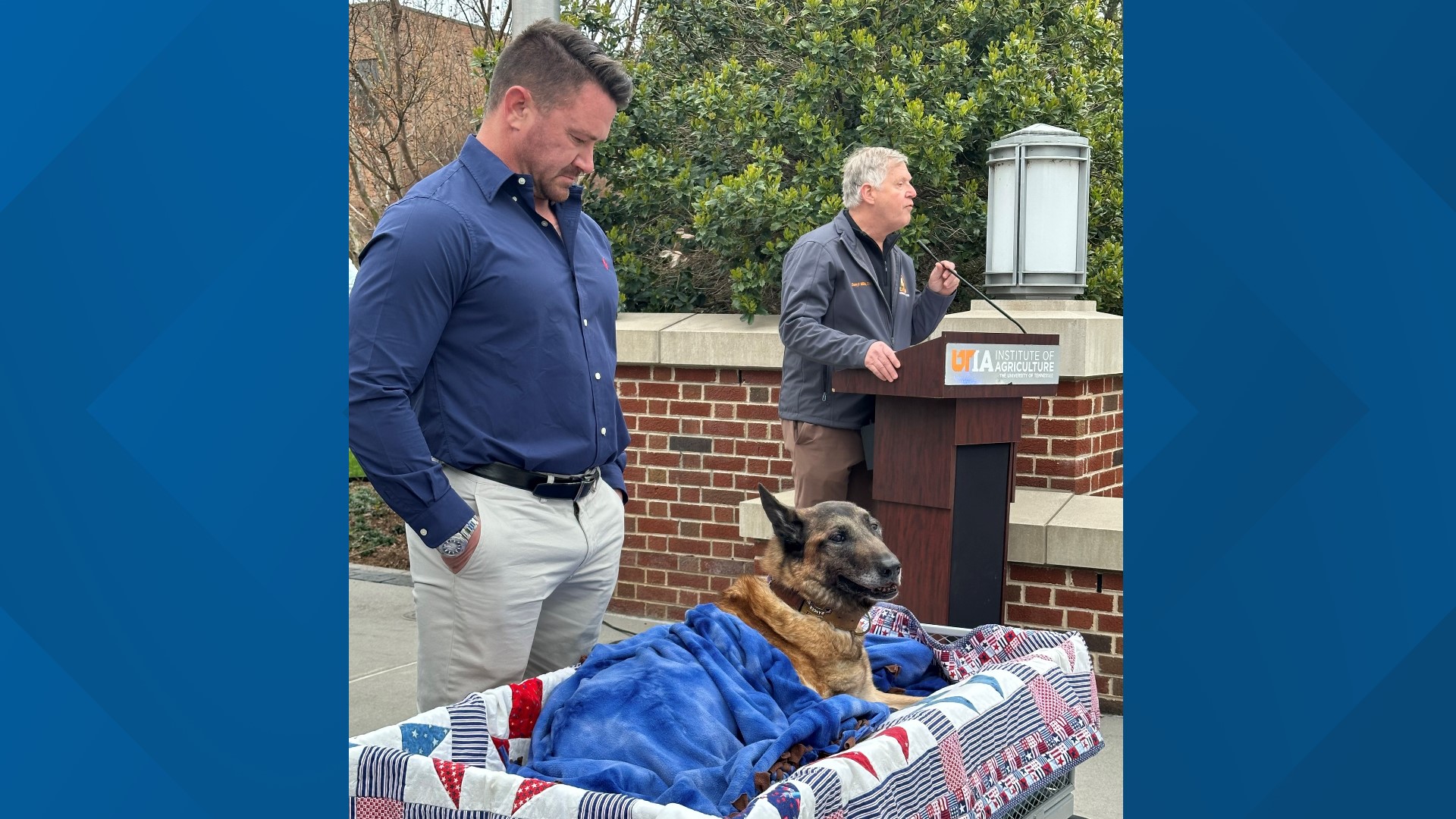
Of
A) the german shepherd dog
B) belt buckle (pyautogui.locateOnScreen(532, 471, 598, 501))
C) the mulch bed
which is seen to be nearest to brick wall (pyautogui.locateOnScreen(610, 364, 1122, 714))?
the mulch bed

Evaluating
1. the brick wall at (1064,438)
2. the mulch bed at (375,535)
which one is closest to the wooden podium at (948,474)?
the brick wall at (1064,438)

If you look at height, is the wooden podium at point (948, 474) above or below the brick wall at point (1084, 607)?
above

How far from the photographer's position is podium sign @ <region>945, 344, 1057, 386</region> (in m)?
4.46

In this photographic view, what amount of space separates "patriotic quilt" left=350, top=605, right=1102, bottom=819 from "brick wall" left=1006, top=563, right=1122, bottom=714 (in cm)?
210

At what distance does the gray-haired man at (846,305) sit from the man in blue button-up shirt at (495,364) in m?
1.93

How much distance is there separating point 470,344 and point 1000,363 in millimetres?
2244

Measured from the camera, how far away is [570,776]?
2.47m

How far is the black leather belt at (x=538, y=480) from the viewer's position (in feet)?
9.87

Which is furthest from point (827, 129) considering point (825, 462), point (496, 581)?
point (496, 581)

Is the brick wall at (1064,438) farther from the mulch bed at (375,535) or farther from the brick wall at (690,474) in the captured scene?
the mulch bed at (375,535)

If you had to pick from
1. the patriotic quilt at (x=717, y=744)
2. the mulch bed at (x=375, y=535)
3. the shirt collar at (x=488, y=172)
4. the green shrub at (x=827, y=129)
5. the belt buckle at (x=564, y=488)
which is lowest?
the mulch bed at (x=375, y=535)

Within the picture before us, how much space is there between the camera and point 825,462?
518cm

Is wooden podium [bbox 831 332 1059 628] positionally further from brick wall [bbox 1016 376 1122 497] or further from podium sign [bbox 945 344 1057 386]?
brick wall [bbox 1016 376 1122 497]

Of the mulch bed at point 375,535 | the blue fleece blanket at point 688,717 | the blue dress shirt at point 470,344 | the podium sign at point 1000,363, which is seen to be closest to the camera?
the blue fleece blanket at point 688,717
